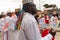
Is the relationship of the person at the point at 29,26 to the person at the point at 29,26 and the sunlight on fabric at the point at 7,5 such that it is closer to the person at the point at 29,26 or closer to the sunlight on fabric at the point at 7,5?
the person at the point at 29,26

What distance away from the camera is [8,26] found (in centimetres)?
340

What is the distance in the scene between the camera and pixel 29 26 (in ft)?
6.11

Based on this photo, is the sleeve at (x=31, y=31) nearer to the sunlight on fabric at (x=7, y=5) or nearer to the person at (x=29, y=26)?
the person at (x=29, y=26)

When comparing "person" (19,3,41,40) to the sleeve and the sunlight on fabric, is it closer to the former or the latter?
the sleeve

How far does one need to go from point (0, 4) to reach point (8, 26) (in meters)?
7.09

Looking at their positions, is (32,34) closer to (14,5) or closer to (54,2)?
(14,5)

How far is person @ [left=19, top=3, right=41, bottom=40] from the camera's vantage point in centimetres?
186

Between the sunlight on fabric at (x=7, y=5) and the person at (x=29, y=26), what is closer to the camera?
the person at (x=29, y=26)

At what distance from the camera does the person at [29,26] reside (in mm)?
1858

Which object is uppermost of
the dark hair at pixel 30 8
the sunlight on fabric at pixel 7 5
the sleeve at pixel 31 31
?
the dark hair at pixel 30 8

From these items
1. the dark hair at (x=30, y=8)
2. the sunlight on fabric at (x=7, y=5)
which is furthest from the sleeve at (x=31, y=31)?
the sunlight on fabric at (x=7, y=5)

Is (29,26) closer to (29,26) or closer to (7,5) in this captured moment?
(29,26)

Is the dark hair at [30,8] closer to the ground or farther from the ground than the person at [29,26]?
farther from the ground

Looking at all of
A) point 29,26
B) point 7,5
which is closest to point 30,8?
point 29,26
